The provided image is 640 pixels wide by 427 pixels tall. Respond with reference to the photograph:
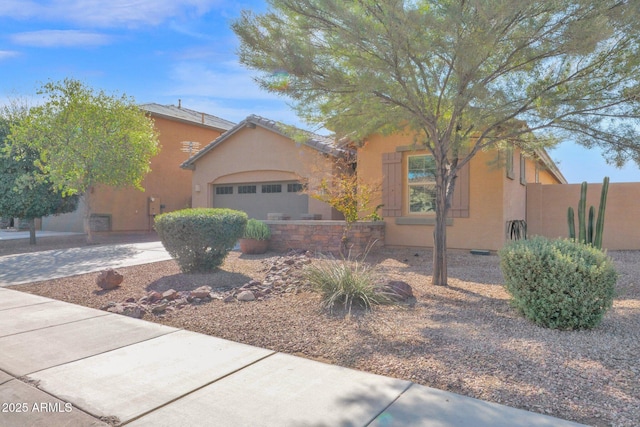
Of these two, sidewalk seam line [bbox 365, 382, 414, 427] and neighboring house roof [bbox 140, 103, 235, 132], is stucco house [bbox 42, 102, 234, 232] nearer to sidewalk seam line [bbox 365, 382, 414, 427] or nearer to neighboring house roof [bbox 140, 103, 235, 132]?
neighboring house roof [bbox 140, 103, 235, 132]

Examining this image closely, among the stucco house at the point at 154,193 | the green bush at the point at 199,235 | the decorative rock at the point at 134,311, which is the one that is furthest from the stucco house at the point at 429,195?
the stucco house at the point at 154,193

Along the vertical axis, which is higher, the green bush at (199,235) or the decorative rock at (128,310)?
the green bush at (199,235)

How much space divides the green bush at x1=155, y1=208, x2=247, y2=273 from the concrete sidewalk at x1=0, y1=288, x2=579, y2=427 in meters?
3.18

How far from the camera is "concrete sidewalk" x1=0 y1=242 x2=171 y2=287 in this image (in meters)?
9.12

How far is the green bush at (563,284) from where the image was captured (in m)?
4.67

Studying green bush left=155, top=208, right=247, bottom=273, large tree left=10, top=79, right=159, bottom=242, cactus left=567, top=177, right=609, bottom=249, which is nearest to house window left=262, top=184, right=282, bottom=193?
large tree left=10, top=79, right=159, bottom=242

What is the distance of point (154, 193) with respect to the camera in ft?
68.6

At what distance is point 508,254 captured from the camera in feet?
17.1

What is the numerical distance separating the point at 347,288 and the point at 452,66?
359cm

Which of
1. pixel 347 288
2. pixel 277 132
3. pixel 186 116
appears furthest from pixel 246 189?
pixel 347 288

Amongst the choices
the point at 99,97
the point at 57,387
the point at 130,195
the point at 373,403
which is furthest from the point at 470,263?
the point at 130,195

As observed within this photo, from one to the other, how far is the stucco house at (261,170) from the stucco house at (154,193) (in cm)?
307

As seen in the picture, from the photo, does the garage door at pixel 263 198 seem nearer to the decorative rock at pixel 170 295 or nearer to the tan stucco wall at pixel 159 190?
the tan stucco wall at pixel 159 190

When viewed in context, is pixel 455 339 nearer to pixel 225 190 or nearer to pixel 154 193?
pixel 225 190
